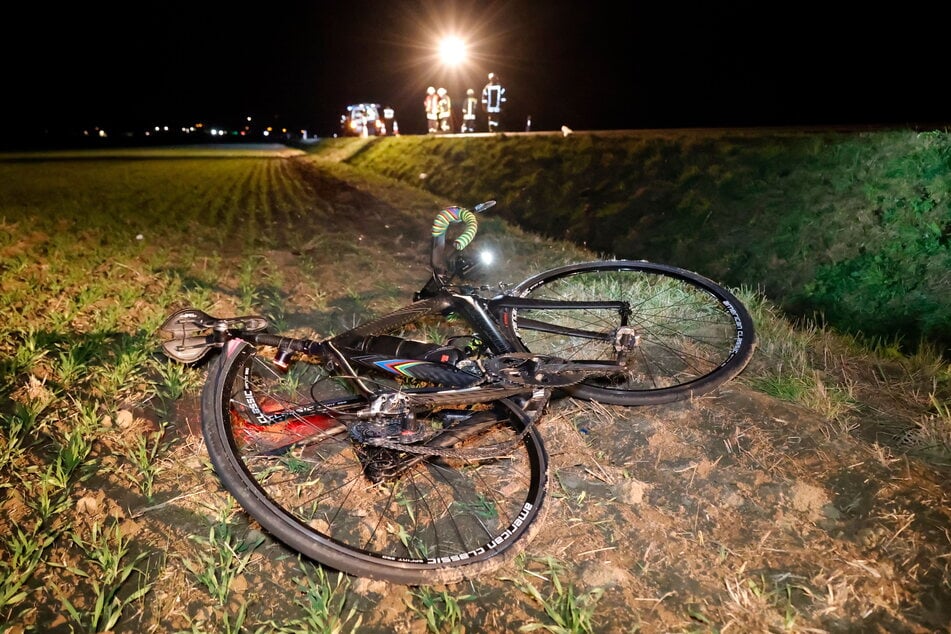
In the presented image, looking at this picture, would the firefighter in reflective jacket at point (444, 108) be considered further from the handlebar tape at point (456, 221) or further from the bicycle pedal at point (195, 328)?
the bicycle pedal at point (195, 328)

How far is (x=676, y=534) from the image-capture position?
253 centimetres

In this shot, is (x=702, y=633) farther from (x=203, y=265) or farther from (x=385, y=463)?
(x=203, y=265)

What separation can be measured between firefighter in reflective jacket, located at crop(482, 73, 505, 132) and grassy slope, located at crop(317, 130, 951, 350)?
12785 millimetres

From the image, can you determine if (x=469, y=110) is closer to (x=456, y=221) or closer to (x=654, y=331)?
(x=654, y=331)

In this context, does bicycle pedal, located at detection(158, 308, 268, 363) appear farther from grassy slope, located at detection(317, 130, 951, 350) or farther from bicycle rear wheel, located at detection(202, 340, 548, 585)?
grassy slope, located at detection(317, 130, 951, 350)

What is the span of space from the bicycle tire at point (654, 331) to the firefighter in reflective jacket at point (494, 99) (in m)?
19.5

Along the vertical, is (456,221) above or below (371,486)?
above

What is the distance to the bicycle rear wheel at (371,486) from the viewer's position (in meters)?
2.08

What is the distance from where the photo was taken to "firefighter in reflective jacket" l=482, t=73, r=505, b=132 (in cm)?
2212

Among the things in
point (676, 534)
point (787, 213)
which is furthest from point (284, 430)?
point (787, 213)

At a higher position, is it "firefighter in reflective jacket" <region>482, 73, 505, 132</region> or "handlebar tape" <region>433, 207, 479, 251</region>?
"firefighter in reflective jacket" <region>482, 73, 505, 132</region>

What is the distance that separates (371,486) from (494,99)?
22.6m

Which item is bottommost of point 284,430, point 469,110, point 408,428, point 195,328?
point 284,430

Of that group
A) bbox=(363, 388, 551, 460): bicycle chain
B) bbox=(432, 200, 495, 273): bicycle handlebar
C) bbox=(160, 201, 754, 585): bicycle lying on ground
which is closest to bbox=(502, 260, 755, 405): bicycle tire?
bbox=(160, 201, 754, 585): bicycle lying on ground
